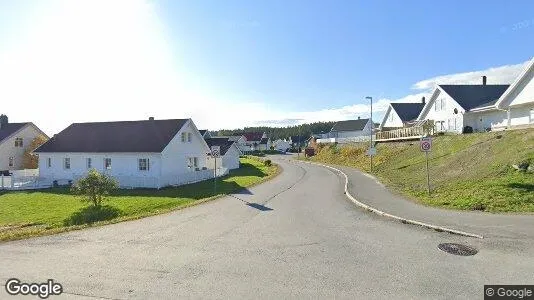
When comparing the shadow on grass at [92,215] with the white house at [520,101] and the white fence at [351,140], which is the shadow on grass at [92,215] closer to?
the white house at [520,101]

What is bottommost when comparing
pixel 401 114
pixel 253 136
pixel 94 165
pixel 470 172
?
pixel 470 172

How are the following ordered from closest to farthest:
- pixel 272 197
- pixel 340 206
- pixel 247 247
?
pixel 247 247, pixel 340 206, pixel 272 197

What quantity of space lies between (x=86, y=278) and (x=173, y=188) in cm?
2249

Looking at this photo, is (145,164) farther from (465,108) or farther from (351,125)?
(351,125)

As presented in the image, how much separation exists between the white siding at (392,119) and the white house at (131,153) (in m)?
33.4

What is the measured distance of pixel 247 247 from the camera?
36.0ft

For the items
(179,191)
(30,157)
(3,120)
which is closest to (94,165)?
(179,191)

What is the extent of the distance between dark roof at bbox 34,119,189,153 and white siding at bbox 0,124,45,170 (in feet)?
39.7

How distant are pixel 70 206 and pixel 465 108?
38.3 metres

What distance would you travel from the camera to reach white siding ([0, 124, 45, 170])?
46406mm

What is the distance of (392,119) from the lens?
203ft

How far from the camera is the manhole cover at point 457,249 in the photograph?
32.0 ft

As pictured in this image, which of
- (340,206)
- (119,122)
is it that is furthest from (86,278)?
(119,122)

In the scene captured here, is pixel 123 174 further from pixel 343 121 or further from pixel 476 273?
pixel 343 121
